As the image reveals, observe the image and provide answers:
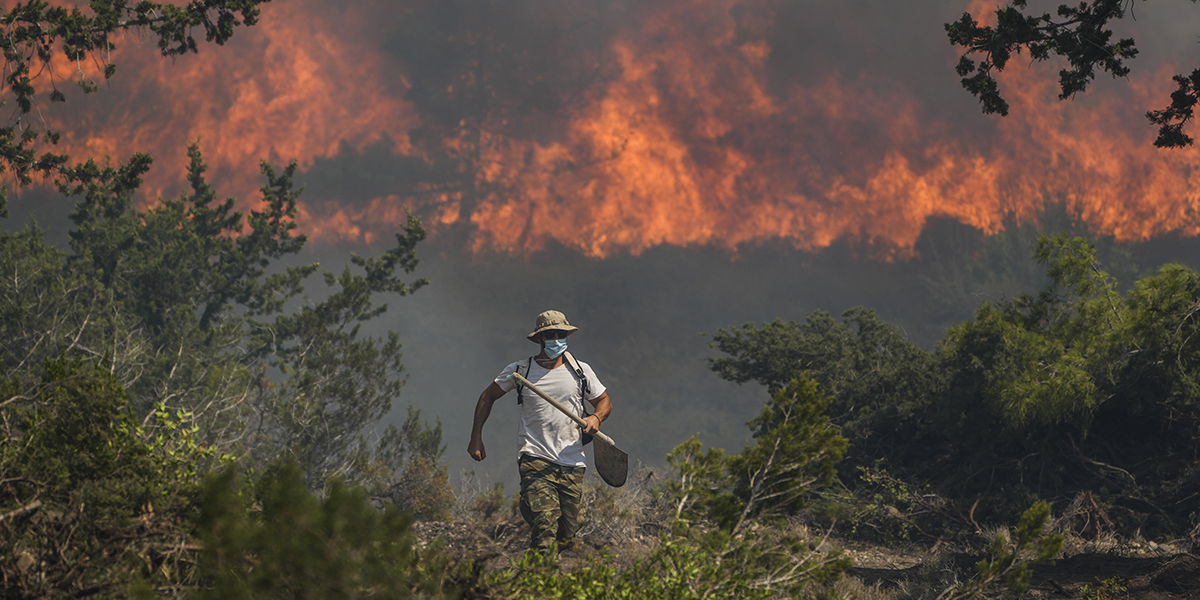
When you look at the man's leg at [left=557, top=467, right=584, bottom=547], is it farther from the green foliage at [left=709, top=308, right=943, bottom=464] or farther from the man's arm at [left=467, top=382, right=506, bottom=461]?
the green foliage at [left=709, top=308, right=943, bottom=464]

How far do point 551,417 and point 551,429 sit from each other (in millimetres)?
97

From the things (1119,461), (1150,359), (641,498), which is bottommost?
(641,498)

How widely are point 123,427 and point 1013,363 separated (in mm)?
11072

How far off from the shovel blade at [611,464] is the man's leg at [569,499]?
18 centimetres

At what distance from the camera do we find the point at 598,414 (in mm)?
6109

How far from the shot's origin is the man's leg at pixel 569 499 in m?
6.09

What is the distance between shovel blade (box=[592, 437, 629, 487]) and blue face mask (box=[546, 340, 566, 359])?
0.77m

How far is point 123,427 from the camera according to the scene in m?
3.47

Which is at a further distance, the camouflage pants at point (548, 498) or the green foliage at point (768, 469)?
the camouflage pants at point (548, 498)

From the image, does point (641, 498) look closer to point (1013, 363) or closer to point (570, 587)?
point (1013, 363)

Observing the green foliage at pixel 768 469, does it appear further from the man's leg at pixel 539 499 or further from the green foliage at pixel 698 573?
the man's leg at pixel 539 499

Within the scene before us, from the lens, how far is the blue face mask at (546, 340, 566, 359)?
6207mm

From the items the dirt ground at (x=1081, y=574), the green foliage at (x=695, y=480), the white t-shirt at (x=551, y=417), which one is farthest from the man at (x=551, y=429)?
the dirt ground at (x=1081, y=574)

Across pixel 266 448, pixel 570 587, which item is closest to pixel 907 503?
pixel 570 587
